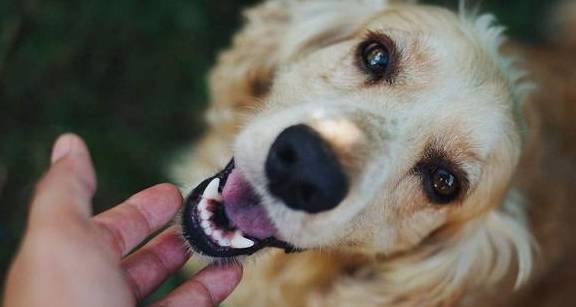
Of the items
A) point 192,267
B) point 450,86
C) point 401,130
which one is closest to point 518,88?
point 450,86

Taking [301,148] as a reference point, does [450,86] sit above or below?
above

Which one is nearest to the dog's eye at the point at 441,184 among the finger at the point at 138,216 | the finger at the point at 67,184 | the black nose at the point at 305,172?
the black nose at the point at 305,172

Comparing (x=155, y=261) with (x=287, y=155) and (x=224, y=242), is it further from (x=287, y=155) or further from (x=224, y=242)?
(x=287, y=155)

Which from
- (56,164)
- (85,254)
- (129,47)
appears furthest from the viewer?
(129,47)

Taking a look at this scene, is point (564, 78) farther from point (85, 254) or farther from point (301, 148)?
point (85, 254)

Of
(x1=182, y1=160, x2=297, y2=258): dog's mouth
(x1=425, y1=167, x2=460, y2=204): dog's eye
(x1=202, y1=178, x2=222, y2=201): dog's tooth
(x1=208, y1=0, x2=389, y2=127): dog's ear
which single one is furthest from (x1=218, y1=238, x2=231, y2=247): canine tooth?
(x1=425, y1=167, x2=460, y2=204): dog's eye

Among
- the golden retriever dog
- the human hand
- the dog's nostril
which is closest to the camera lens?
the human hand

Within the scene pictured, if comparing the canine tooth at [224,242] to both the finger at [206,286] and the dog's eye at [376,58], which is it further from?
the dog's eye at [376,58]

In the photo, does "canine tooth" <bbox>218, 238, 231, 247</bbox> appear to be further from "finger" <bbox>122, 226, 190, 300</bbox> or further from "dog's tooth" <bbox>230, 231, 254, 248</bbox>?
"finger" <bbox>122, 226, 190, 300</bbox>
